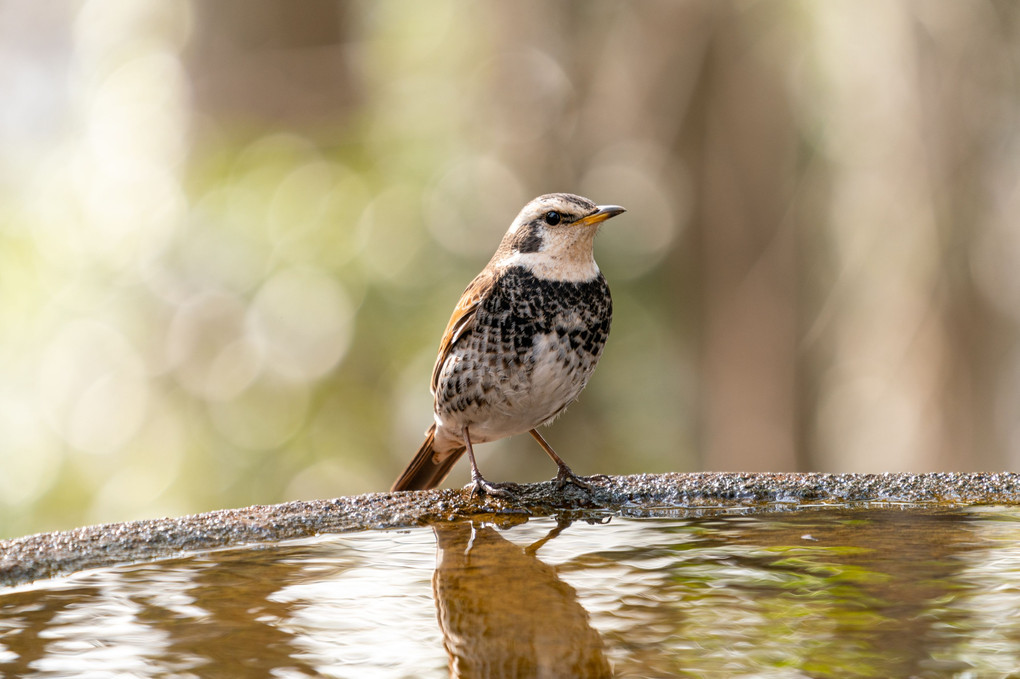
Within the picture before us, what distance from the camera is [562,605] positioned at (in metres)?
1.97

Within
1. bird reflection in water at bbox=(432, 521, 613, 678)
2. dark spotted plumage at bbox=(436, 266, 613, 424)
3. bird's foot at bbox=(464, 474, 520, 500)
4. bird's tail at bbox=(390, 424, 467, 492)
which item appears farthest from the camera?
bird's tail at bbox=(390, 424, 467, 492)

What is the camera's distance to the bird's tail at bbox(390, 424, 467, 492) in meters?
3.75

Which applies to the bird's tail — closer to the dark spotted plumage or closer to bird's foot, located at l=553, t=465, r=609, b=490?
the dark spotted plumage

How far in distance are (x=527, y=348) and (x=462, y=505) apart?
0.57 m

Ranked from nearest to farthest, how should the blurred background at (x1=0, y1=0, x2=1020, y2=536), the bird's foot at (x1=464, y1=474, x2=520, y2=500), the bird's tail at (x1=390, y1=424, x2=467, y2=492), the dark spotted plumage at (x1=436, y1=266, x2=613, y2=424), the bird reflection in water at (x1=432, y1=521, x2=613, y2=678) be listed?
the bird reflection in water at (x1=432, y1=521, x2=613, y2=678), the bird's foot at (x1=464, y1=474, x2=520, y2=500), the dark spotted plumage at (x1=436, y1=266, x2=613, y2=424), the bird's tail at (x1=390, y1=424, x2=467, y2=492), the blurred background at (x1=0, y1=0, x2=1020, y2=536)

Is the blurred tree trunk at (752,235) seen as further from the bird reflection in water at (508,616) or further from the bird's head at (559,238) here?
the bird reflection in water at (508,616)

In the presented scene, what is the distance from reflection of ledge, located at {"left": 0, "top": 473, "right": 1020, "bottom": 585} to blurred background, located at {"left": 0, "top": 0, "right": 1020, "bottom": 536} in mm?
3057

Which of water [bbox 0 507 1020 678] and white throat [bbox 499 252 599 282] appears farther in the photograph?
white throat [bbox 499 252 599 282]

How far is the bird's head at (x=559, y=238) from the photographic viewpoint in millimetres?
3270

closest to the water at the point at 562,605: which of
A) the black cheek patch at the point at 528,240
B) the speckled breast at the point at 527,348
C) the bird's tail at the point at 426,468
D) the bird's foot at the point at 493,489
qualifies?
the bird's foot at the point at 493,489

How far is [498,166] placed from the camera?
268 inches

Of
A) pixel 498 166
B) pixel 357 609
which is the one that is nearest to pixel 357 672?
pixel 357 609

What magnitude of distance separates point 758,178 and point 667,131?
67 centimetres

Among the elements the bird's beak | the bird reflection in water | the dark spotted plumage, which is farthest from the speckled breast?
the bird reflection in water
